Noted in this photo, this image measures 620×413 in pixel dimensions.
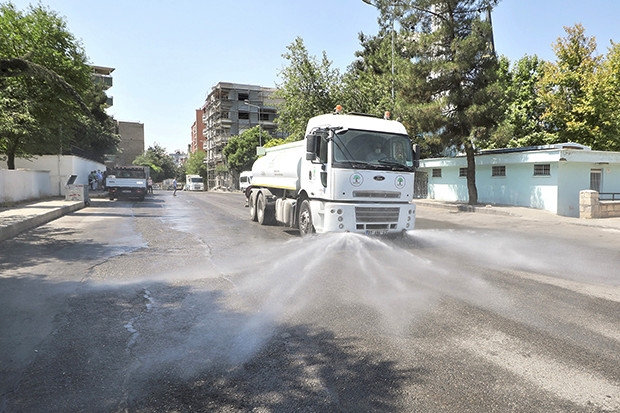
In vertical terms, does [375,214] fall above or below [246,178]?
below

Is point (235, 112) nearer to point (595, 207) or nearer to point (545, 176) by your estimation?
point (545, 176)

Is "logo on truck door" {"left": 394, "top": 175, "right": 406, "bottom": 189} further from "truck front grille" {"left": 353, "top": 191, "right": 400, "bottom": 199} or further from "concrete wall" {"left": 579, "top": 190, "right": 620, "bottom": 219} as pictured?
"concrete wall" {"left": 579, "top": 190, "right": 620, "bottom": 219}

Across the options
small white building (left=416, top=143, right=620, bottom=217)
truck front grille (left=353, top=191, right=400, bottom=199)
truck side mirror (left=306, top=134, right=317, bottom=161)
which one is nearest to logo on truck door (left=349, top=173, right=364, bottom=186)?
truck front grille (left=353, top=191, right=400, bottom=199)

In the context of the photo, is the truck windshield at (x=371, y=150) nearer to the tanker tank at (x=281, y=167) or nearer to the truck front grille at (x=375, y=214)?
the truck front grille at (x=375, y=214)

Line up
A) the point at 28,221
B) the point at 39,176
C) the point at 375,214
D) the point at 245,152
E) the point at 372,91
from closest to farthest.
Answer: the point at 375,214 → the point at 28,221 → the point at 39,176 → the point at 372,91 → the point at 245,152

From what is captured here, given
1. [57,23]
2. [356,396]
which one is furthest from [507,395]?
[57,23]

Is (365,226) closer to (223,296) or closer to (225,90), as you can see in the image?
(223,296)

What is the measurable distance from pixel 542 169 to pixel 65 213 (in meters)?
23.1

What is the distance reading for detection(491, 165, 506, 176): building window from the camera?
23484mm

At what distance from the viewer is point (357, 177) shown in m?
9.20

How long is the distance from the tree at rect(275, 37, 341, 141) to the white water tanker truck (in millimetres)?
17874

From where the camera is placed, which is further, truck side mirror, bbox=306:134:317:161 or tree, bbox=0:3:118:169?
tree, bbox=0:3:118:169

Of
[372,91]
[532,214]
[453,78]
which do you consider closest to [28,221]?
[532,214]

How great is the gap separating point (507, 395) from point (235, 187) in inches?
2603
